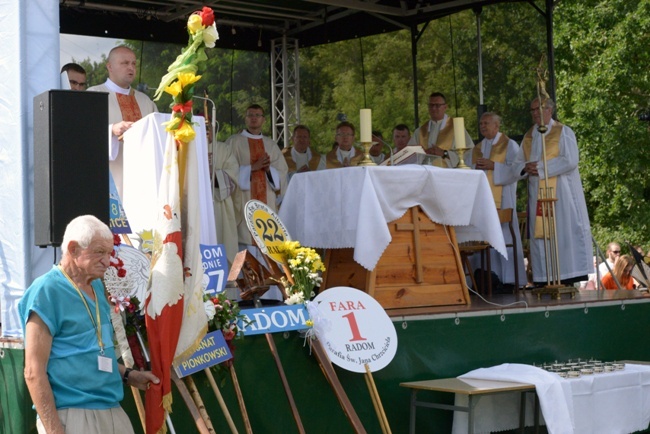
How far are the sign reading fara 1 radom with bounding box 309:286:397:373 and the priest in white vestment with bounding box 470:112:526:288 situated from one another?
409 cm

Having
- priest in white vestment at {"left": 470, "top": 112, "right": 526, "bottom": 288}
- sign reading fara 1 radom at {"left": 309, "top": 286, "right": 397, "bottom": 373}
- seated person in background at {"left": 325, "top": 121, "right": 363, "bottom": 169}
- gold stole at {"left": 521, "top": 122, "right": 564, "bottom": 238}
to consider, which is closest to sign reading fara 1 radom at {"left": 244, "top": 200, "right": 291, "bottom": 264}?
sign reading fara 1 radom at {"left": 309, "top": 286, "right": 397, "bottom": 373}

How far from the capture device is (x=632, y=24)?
64.3ft

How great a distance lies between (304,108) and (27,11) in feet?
26.4

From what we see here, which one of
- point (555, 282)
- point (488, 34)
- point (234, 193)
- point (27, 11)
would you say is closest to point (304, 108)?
point (488, 34)

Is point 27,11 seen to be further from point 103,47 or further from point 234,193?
point 103,47

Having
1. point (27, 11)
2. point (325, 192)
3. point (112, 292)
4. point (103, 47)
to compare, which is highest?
point (103, 47)

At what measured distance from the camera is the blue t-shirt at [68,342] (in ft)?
13.2

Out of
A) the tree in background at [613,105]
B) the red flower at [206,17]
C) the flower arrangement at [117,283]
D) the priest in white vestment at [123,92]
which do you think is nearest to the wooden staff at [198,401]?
the flower arrangement at [117,283]

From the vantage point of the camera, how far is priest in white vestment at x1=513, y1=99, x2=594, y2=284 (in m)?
10.2

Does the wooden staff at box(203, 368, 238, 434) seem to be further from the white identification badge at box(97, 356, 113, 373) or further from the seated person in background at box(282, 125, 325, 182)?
the seated person in background at box(282, 125, 325, 182)

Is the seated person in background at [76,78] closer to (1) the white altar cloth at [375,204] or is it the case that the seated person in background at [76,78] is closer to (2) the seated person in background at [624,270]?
(1) the white altar cloth at [375,204]

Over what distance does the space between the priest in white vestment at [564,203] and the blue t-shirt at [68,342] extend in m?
6.69

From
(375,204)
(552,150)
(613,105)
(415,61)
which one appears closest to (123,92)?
(375,204)

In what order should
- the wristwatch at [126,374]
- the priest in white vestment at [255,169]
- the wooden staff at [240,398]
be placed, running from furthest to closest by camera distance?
1. the priest in white vestment at [255,169]
2. the wooden staff at [240,398]
3. the wristwatch at [126,374]
